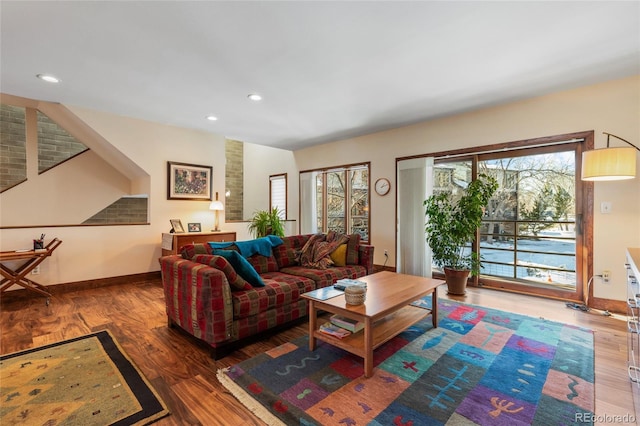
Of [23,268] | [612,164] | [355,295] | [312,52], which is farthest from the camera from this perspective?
[23,268]

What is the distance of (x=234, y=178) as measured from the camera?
25.0ft

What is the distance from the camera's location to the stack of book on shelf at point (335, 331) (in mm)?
2109

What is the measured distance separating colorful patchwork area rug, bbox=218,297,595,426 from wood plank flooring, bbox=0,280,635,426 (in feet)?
0.30

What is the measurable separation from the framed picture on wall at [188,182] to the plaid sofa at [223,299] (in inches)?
102

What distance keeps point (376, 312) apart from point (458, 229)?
8.09ft

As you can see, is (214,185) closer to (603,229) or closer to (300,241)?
(300,241)

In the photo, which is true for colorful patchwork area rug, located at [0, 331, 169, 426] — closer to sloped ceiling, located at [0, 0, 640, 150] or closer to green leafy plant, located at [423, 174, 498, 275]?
sloped ceiling, located at [0, 0, 640, 150]

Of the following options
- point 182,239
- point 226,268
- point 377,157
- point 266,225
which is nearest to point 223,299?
point 226,268

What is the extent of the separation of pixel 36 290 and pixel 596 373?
18.3 ft

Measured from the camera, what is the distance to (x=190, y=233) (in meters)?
4.57

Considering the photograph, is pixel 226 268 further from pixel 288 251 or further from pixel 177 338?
pixel 288 251

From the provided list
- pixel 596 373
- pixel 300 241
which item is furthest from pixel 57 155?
pixel 596 373

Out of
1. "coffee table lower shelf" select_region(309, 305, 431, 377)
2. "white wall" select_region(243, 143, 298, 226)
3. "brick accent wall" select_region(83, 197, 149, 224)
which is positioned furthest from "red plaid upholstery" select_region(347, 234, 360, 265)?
"brick accent wall" select_region(83, 197, 149, 224)

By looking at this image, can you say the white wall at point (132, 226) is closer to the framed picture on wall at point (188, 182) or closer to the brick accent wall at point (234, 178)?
the framed picture on wall at point (188, 182)
